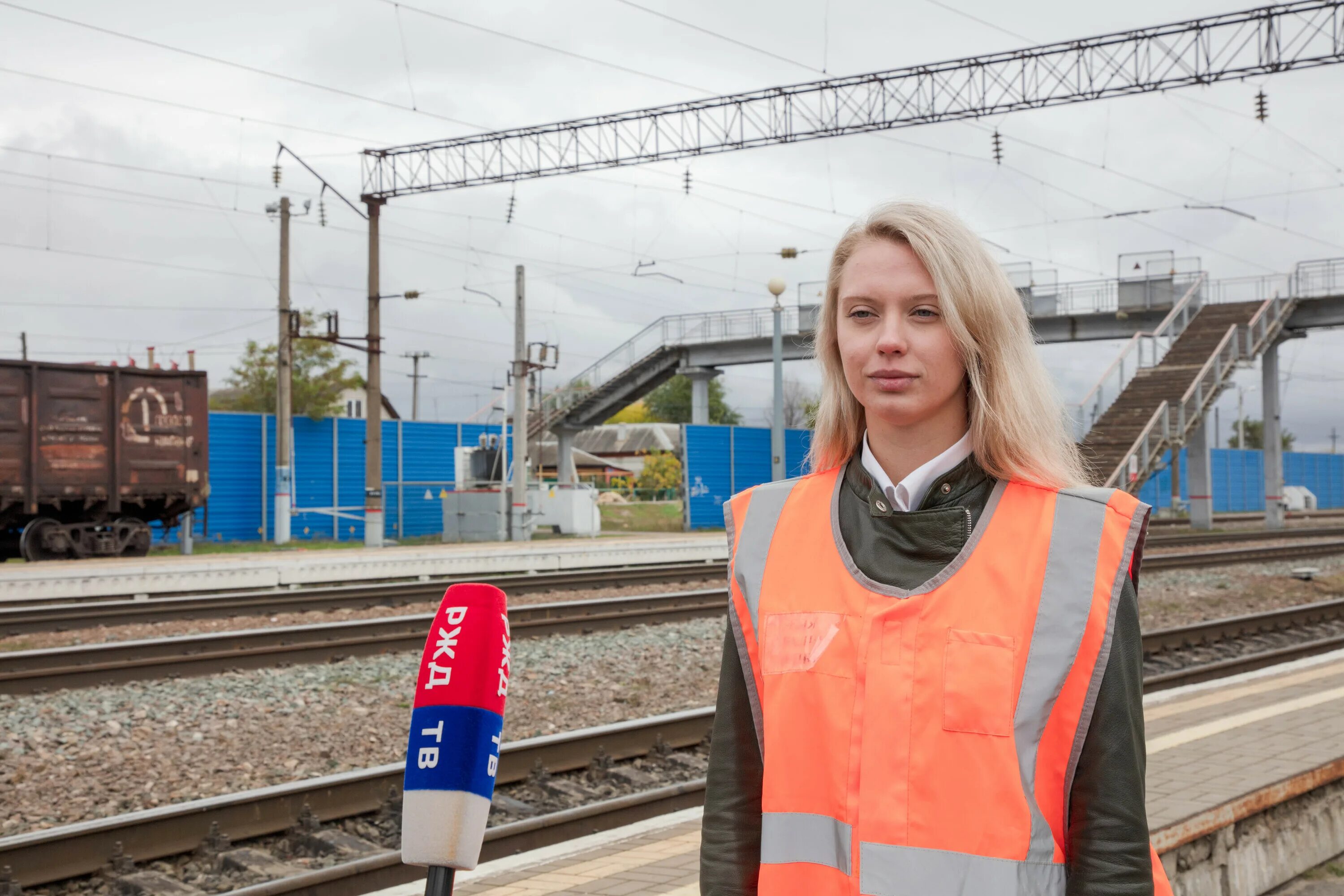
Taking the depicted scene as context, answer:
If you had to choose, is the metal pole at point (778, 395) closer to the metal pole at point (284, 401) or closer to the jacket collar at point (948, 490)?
the metal pole at point (284, 401)

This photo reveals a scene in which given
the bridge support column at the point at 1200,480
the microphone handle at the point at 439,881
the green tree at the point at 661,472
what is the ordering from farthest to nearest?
the green tree at the point at 661,472
the bridge support column at the point at 1200,480
the microphone handle at the point at 439,881

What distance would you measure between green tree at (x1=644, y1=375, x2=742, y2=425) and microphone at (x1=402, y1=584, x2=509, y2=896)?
96135 millimetres

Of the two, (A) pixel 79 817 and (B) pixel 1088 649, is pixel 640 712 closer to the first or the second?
(A) pixel 79 817

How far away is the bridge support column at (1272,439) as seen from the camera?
128ft

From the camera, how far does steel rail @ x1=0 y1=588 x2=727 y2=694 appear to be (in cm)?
1011

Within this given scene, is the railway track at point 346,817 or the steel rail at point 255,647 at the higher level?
the steel rail at point 255,647

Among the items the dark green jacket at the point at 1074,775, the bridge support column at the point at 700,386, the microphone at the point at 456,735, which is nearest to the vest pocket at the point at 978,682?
the dark green jacket at the point at 1074,775

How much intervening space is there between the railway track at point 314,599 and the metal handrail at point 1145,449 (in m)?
3.86

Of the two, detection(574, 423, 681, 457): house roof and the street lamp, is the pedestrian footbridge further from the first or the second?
detection(574, 423, 681, 457): house roof

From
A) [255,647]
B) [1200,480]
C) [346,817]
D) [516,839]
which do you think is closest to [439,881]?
[516,839]

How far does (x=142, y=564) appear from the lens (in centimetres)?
1992

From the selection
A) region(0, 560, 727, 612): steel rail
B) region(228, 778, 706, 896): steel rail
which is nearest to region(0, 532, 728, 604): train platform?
region(0, 560, 727, 612): steel rail

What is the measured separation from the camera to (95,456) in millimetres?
23156

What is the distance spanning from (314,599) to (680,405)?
93.4 m
